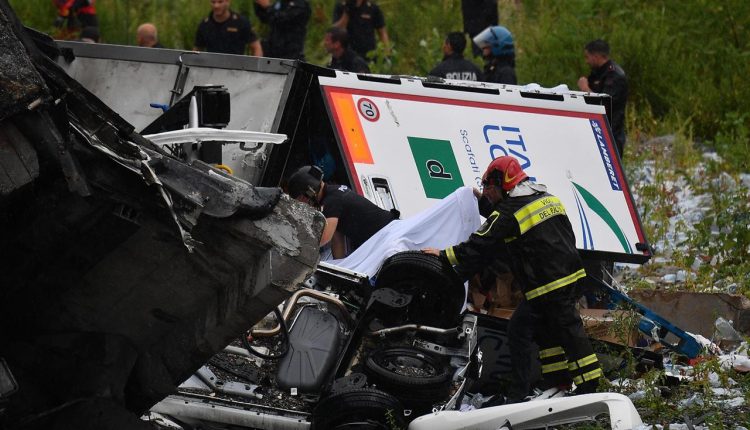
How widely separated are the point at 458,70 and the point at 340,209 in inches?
137

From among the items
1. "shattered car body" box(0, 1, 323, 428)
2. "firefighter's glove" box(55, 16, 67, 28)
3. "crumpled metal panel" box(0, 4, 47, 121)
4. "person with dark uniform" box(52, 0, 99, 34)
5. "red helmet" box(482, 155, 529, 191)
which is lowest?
"firefighter's glove" box(55, 16, 67, 28)

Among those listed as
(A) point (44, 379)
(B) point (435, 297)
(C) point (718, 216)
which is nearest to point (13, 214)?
(A) point (44, 379)

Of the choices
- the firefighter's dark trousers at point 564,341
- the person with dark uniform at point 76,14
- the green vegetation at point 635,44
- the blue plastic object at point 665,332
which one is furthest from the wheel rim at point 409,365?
the person with dark uniform at point 76,14

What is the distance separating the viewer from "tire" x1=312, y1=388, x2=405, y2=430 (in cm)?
640

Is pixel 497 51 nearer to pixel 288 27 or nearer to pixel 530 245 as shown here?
pixel 288 27

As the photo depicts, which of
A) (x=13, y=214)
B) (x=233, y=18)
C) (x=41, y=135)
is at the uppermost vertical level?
(x=41, y=135)

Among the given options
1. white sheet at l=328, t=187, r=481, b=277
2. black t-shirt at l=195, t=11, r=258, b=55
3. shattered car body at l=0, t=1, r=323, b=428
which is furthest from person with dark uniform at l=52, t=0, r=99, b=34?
shattered car body at l=0, t=1, r=323, b=428

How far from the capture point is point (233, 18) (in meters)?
13.4

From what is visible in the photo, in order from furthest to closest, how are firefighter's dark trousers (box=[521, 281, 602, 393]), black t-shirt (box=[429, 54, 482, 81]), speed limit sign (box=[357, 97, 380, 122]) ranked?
1. black t-shirt (box=[429, 54, 482, 81])
2. speed limit sign (box=[357, 97, 380, 122])
3. firefighter's dark trousers (box=[521, 281, 602, 393])

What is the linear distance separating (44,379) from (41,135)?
133cm

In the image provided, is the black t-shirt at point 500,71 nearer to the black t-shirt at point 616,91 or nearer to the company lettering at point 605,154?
the black t-shirt at point 616,91

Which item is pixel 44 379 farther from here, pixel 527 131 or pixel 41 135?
pixel 527 131

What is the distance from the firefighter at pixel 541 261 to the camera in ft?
24.5

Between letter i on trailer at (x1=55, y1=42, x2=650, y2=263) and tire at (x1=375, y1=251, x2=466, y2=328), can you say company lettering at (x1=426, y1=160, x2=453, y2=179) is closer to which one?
letter i on trailer at (x1=55, y1=42, x2=650, y2=263)
